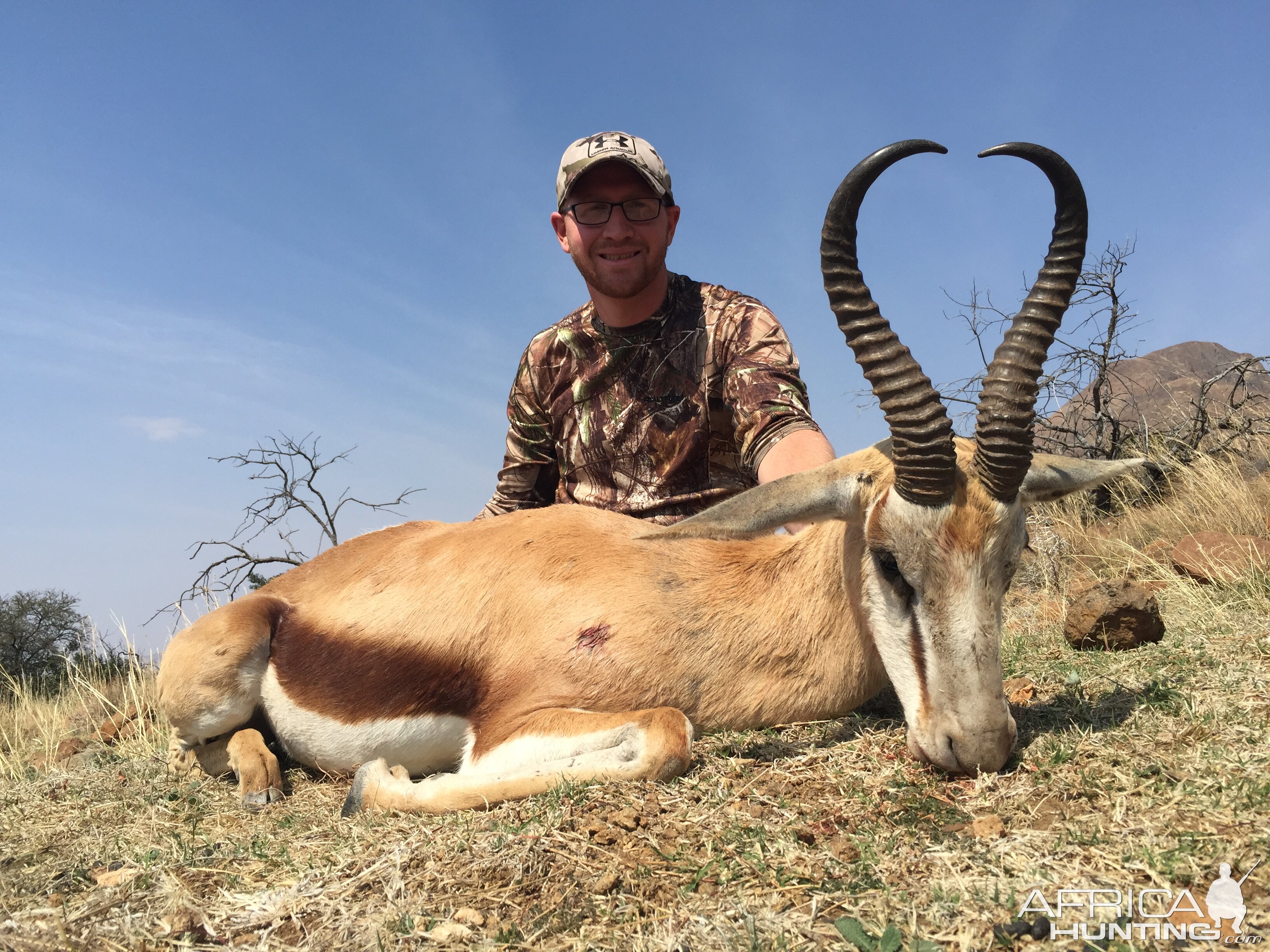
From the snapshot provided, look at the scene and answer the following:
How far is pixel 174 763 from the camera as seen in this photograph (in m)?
5.20

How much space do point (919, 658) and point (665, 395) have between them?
342 cm

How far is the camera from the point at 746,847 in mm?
2691

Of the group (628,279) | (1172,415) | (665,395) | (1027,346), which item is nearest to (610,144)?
(628,279)

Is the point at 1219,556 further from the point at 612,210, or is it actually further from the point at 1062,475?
the point at 612,210

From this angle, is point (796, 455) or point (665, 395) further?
point (665, 395)

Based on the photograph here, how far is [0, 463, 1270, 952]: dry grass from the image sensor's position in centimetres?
229

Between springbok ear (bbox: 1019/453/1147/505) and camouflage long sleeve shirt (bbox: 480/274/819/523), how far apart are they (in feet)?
6.65

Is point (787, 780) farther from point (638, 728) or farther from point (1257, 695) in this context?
point (1257, 695)

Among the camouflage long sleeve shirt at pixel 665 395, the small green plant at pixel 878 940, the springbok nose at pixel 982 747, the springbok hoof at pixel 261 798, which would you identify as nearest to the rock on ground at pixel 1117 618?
the camouflage long sleeve shirt at pixel 665 395

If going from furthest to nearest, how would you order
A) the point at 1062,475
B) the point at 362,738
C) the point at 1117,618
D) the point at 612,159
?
the point at 612,159 → the point at 1117,618 → the point at 362,738 → the point at 1062,475

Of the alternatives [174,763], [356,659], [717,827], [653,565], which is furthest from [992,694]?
[174,763]

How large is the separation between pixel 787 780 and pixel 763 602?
3.13 ft

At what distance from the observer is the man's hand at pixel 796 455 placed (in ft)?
16.4

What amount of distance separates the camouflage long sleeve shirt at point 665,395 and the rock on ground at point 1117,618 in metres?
2.18
